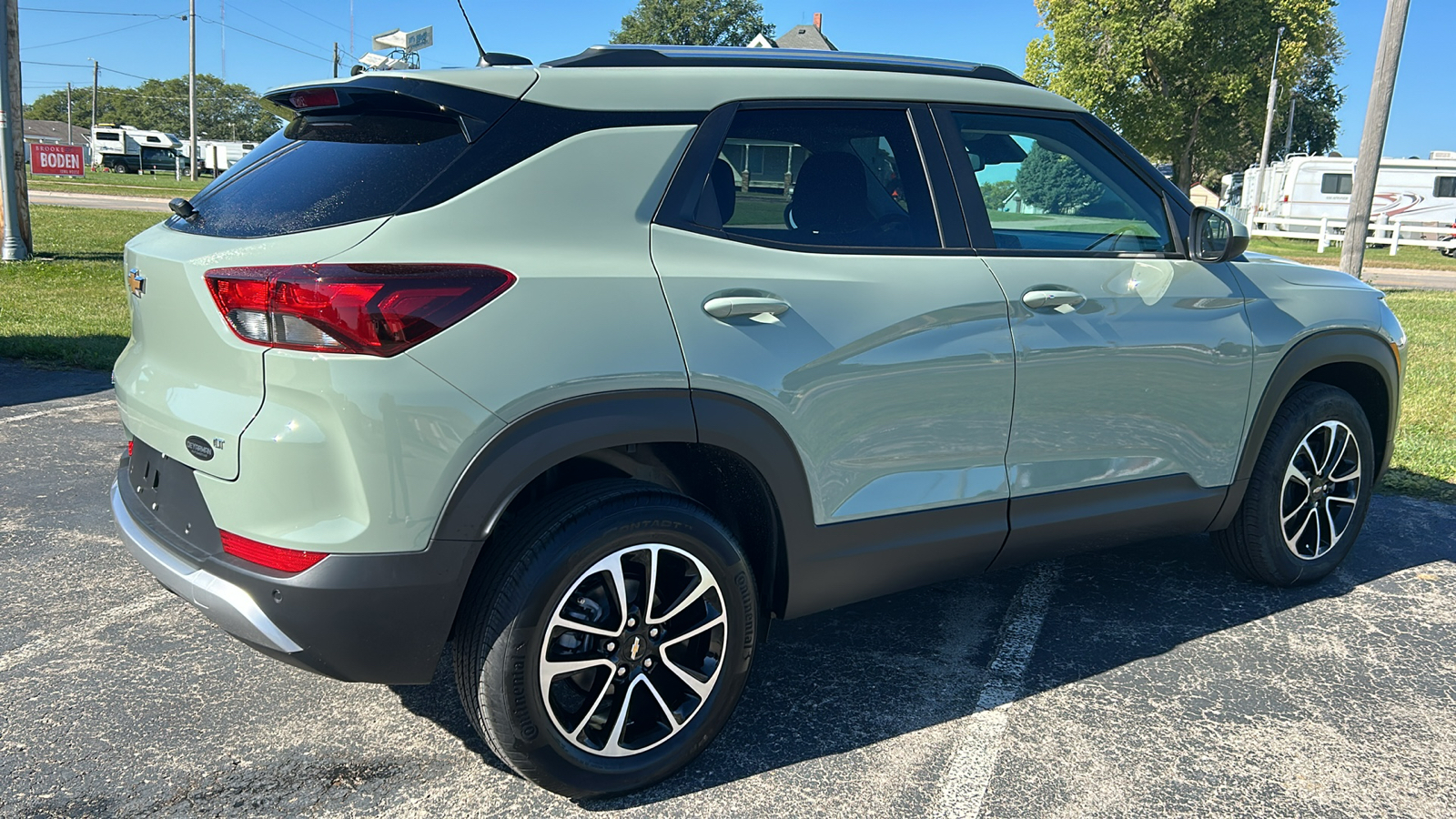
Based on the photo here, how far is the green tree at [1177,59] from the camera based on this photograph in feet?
106

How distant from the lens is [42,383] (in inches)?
274

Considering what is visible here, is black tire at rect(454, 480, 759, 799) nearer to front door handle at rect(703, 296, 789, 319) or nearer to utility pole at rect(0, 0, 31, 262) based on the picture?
front door handle at rect(703, 296, 789, 319)

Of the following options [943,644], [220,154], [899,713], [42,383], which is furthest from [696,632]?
[220,154]

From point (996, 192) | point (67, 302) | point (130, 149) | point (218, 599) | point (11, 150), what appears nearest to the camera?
point (218, 599)

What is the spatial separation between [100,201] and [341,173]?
31.4 m

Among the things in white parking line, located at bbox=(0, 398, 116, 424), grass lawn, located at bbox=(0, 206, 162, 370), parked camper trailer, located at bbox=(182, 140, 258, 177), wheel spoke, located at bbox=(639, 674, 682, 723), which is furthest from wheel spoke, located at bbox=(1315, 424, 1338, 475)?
parked camper trailer, located at bbox=(182, 140, 258, 177)

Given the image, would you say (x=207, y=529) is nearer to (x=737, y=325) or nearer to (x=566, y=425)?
(x=566, y=425)

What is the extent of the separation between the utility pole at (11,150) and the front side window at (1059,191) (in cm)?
1309

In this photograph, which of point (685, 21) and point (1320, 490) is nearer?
point (1320, 490)

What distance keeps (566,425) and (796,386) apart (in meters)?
0.62

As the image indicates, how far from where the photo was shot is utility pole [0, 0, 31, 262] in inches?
492

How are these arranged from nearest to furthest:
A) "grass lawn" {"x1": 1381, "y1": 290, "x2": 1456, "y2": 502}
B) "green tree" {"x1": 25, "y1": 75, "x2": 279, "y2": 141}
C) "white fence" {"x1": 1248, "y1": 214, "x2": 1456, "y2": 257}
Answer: "grass lawn" {"x1": 1381, "y1": 290, "x2": 1456, "y2": 502}
"white fence" {"x1": 1248, "y1": 214, "x2": 1456, "y2": 257}
"green tree" {"x1": 25, "y1": 75, "x2": 279, "y2": 141}

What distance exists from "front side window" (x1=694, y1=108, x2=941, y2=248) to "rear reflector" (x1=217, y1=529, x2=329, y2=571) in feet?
3.91

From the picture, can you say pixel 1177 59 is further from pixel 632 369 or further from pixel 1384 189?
pixel 632 369
